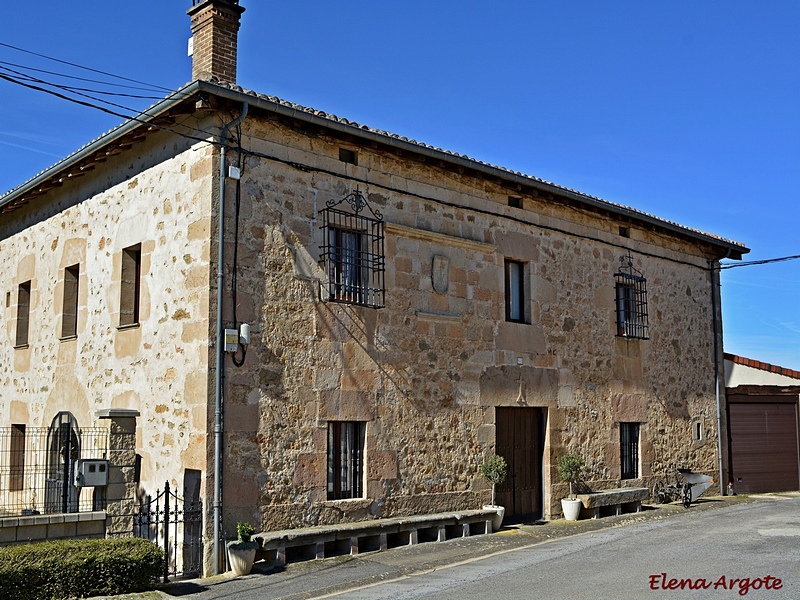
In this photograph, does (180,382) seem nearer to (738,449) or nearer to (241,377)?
(241,377)

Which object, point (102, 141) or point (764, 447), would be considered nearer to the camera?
point (102, 141)

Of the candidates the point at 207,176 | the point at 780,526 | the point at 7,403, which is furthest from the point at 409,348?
the point at 7,403

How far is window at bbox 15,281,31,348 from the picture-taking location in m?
15.3

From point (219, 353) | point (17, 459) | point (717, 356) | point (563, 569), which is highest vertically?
point (717, 356)

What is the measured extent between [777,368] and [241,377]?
565 inches

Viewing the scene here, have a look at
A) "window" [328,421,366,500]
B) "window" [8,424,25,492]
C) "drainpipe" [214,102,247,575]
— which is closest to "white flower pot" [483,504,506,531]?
"window" [328,421,366,500]

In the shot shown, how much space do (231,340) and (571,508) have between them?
7294 mm

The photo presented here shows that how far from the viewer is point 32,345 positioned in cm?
1473

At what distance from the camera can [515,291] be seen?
1506cm

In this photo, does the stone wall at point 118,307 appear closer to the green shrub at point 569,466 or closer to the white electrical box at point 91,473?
the white electrical box at point 91,473

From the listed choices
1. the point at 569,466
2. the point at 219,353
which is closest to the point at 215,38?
the point at 219,353

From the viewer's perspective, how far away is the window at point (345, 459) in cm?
1179

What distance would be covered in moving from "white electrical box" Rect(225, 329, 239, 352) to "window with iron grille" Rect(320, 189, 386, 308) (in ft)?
5.18

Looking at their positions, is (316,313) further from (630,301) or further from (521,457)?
(630,301)
